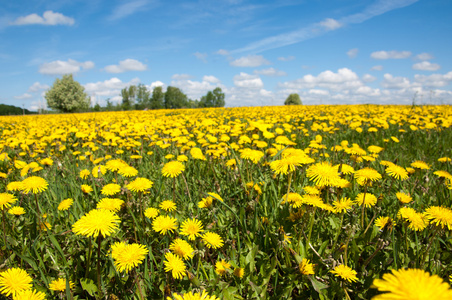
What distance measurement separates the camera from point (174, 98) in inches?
3563

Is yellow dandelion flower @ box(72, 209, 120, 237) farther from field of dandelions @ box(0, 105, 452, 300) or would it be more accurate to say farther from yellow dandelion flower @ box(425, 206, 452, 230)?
yellow dandelion flower @ box(425, 206, 452, 230)

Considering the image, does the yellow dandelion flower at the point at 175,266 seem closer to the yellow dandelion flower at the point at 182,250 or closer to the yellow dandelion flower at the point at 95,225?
the yellow dandelion flower at the point at 182,250

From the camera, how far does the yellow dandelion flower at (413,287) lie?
1.66 feet

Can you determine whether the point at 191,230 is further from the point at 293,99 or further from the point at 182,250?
the point at 293,99

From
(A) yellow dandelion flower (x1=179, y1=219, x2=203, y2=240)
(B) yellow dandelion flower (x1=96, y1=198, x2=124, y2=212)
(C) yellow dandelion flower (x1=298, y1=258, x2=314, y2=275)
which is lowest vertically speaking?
(C) yellow dandelion flower (x1=298, y1=258, x2=314, y2=275)

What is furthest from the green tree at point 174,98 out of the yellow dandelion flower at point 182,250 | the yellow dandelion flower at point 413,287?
the yellow dandelion flower at point 413,287

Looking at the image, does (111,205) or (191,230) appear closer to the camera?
(191,230)

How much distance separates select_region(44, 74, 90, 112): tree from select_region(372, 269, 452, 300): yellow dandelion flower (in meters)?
60.8

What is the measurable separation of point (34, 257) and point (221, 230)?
129 cm

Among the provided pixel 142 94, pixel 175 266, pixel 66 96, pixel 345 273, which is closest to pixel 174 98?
pixel 142 94

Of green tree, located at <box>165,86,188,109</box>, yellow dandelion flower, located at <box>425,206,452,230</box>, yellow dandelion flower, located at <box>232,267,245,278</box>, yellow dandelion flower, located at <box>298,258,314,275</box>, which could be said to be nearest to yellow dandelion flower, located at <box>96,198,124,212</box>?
yellow dandelion flower, located at <box>232,267,245,278</box>

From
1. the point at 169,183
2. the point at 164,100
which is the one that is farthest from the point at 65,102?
the point at 169,183

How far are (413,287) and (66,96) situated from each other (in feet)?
207

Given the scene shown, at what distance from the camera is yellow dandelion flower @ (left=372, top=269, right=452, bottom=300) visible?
0.51m
